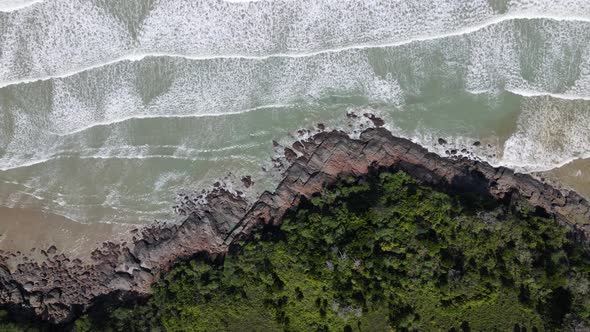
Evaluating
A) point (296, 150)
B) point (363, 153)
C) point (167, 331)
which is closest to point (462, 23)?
point (363, 153)

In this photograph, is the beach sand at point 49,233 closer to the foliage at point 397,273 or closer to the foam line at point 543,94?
the foliage at point 397,273

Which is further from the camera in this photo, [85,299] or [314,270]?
[85,299]

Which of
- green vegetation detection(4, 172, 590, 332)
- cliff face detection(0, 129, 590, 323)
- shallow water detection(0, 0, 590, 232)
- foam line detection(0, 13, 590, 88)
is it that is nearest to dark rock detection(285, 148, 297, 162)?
cliff face detection(0, 129, 590, 323)

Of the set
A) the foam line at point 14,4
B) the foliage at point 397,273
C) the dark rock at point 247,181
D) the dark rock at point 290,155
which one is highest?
the foam line at point 14,4

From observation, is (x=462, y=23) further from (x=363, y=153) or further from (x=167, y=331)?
(x=167, y=331)

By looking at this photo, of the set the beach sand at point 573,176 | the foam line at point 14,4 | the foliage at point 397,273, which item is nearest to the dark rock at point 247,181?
the foliage at point 397,273

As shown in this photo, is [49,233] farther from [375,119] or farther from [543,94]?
[543,94]

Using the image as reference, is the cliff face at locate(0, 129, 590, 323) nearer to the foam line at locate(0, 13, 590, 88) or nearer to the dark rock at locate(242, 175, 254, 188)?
the dark rock at locate(242, 175, 254, 188)
